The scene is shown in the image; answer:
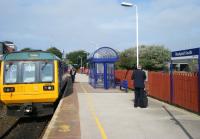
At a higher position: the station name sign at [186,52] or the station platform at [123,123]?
the station name sign at [186,52]

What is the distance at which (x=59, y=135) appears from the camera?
34.4 ft

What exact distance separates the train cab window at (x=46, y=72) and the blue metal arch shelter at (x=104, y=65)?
12568 mm

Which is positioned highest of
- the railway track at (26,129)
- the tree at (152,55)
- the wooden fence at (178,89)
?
the tree at (152,55)

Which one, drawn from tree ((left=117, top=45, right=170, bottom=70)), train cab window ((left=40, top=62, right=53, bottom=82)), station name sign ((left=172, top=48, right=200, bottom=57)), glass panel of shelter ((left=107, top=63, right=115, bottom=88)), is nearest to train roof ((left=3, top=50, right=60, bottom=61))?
train cab window ((left=40, top=62, right=53, bottom=82))

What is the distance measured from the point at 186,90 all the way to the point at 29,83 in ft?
19.7

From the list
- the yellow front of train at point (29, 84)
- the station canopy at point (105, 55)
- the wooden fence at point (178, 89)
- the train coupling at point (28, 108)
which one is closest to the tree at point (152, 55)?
the station canopy at point (105, 55)

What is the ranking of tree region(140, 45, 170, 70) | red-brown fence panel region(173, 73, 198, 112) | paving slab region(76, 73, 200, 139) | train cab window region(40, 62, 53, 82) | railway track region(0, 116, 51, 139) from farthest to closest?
tree region(140, 45, 170, 70) → train cab window region(40, 62, 53, 82) → red-brown fence panel region(173, 73, 198, 112) → railway track region(0, 116, 51, 139) → paving slab region(76, 73, 200, 139)

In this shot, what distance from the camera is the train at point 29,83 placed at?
52.4 ft

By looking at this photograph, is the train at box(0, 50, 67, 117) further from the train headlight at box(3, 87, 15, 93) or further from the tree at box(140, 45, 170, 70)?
the tree at box(140, 45, 170, 70)

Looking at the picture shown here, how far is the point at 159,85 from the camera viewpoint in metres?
20.4

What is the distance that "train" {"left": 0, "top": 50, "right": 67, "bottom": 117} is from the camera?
52.4 ft

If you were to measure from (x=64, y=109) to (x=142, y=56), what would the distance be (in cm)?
7465

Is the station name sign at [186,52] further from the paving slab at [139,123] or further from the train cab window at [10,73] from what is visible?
the train cab window at [10,73]

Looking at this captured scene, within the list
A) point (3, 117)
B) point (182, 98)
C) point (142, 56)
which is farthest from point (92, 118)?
point (142, 56)
